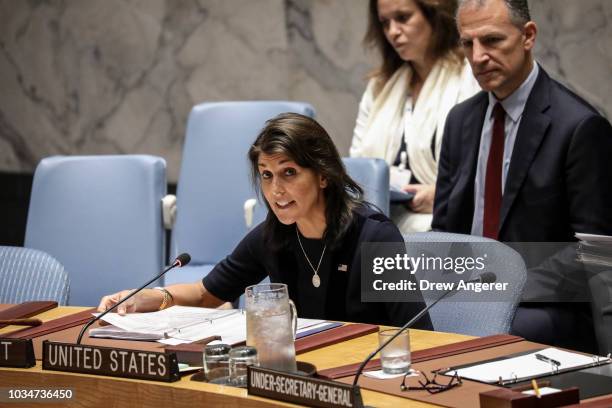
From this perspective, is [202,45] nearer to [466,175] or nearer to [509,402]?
[466,175]

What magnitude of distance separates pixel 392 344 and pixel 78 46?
3.96 metres

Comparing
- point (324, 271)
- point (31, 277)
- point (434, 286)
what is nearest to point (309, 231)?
point (324, 271)

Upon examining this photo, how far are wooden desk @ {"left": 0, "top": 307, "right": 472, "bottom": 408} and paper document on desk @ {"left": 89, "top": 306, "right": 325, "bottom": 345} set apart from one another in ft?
0.71

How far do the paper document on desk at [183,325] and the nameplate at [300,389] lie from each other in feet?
1.22

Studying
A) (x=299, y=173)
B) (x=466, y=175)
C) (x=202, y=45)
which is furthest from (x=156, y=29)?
(x=299, y=173)

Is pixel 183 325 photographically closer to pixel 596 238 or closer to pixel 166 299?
pixel 166 299

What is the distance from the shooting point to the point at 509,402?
64.7 inches

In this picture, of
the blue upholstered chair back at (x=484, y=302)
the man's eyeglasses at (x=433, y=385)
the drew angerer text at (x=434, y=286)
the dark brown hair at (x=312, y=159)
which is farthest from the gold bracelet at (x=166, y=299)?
the man's eyeglasses at (x=433, y=385)

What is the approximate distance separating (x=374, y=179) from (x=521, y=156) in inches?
19.1

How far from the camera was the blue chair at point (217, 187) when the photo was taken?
3.94m

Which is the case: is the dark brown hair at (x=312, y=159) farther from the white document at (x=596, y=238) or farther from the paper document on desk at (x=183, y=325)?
the white document at (x=596, y=238)

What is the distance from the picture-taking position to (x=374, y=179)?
3.32 m

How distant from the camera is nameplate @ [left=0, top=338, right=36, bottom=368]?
2193 mm

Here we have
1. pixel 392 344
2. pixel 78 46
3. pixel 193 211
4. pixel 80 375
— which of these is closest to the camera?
pixel 392 344
